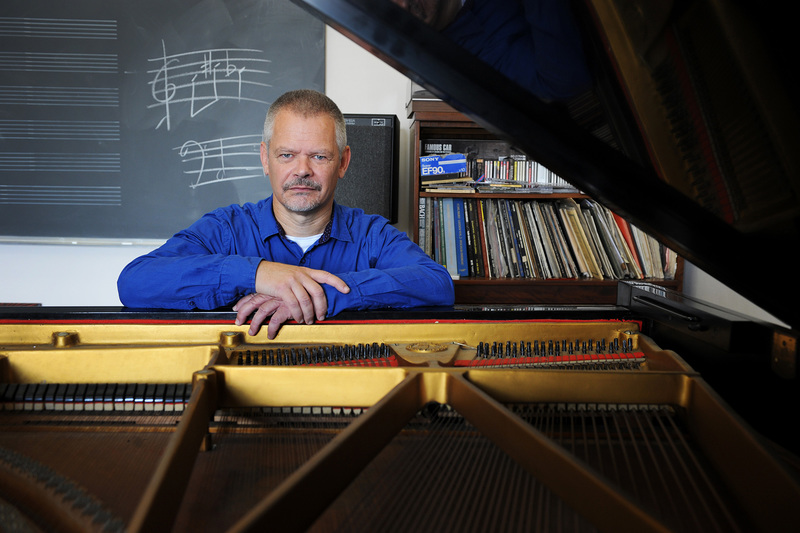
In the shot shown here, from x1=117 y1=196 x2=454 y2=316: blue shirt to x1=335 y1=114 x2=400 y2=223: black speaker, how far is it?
1.97 ft

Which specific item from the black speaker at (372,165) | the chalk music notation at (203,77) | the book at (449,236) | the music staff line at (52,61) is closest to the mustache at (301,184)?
the black speaker at (372,165)

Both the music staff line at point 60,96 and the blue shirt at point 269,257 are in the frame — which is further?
the music staff line at point 60,96

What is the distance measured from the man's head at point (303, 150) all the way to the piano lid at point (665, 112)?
108cm

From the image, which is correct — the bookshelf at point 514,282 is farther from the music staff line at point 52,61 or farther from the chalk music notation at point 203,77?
the music staff line at point 52,61

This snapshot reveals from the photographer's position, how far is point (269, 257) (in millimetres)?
1989

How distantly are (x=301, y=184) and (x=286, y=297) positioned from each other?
71 cm

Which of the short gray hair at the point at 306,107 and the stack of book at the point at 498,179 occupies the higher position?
the short gray hair at the point at 306,107

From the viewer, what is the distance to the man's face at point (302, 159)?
6.12 ft

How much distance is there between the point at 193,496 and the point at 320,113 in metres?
1.43

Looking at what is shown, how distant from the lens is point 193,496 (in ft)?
2.45

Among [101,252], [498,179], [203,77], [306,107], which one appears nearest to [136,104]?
[203,77]

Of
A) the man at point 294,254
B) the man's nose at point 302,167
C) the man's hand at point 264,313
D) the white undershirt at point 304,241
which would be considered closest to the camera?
the man's hand at point 264,313

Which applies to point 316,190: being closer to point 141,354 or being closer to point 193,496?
point 141,354

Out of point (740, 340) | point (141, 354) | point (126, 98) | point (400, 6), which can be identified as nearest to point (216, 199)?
point (126, 98)
